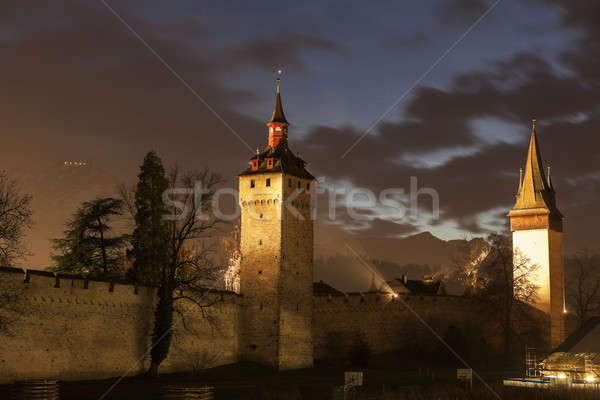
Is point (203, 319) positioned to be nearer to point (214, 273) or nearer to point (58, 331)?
point (214, 273)

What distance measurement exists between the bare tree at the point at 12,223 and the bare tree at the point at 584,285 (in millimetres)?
57277

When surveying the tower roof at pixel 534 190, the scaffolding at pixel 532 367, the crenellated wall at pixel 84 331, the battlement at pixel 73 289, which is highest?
the tower roof at pixel 534 190

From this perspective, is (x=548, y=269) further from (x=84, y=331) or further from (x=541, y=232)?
(x=84, y=331)

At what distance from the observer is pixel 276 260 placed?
159 ft

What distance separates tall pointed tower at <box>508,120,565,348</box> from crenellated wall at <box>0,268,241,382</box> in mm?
36530

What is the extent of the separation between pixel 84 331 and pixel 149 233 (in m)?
8.10

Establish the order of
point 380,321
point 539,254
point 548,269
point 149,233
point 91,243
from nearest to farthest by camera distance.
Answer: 1. point 149,233
2. point 91,243
3. point 380,321
4. point 548,269
5. point 539,254

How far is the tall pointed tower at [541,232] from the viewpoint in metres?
69.1

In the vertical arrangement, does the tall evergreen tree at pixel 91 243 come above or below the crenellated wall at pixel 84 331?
above

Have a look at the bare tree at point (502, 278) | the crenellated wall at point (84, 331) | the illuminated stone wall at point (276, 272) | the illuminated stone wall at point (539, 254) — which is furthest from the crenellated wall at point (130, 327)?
the illuminated stone wall at point (539, 254)

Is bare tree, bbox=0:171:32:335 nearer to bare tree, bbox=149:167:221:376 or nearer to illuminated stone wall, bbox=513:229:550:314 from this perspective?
bare tree, bbox=149:167:221:376

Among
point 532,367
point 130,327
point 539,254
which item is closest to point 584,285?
point 539,254

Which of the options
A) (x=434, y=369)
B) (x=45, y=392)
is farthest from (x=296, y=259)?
(x=45, y=392)

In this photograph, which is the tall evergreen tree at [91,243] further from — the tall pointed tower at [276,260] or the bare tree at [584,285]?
the bare tree at [584,285]
